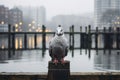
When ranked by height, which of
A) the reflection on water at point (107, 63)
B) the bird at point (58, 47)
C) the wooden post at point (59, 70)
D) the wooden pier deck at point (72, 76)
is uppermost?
the bird at point (58, 47)

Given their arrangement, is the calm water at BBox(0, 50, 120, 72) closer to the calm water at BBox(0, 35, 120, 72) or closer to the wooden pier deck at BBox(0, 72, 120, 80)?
the calm water at BBox(0, 35, 120, 72)

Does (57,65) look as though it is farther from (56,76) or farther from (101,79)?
(101,79)

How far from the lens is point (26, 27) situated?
186 meters

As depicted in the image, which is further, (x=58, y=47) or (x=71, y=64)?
(x=71, y=64)

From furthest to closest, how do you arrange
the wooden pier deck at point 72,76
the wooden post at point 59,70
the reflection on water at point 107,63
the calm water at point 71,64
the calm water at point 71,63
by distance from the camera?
the reflection on water at point 107,63 → the calm water at point 71,63 → the calm water at point 71,64 → the wooden pier deck at point 72,76 → the wooden post at point 59,70

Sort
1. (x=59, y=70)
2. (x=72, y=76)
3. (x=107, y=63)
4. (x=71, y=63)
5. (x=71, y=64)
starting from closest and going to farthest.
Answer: (x=59, y=70) → (x=72, y=76) → (x=71, y=64) → (x=71, y=63) → (x=107, y=63)

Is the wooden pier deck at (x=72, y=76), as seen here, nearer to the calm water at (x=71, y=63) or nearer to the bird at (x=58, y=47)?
the bird at (x=58, y=47)

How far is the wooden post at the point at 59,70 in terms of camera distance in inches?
526

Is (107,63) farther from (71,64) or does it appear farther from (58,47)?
(58,47)

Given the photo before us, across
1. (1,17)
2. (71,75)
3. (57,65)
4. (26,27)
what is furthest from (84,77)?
(26,27)

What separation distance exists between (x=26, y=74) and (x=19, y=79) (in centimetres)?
32

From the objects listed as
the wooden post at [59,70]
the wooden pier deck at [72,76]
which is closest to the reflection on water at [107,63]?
the wooden pier deck at [72,76]

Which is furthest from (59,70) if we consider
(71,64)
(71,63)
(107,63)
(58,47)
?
(107,63)

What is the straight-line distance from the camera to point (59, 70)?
43.9 ft
